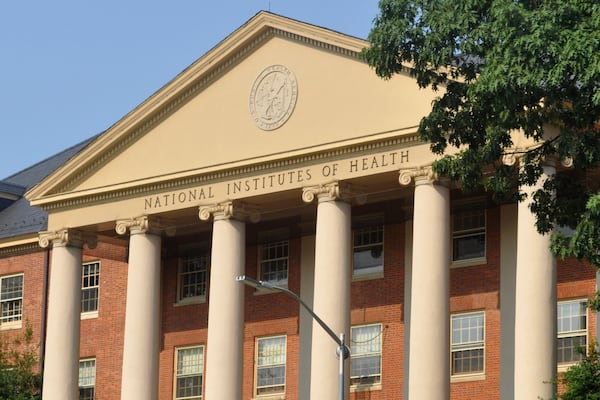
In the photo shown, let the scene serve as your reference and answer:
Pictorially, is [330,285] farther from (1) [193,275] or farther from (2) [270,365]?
(1) [193,275]

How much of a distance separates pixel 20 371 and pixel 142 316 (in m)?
8.80

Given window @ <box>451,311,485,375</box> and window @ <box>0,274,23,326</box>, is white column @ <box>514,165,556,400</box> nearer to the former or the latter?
window @ <box>451,311,485,375</box>

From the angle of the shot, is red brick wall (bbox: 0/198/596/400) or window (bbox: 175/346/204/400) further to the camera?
window (bbox: 175/346/204/400)

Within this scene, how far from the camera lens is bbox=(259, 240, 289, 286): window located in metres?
55.4

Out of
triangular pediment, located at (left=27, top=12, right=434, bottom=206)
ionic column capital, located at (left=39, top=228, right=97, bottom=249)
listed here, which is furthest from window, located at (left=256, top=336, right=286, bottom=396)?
ionic column capital, located at (left=39, top=228, right=97, bottom=249)

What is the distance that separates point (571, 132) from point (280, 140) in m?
17.8

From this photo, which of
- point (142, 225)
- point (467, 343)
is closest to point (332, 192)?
point (467, 343)

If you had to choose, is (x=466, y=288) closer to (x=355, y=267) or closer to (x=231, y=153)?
(x=355, y=267)

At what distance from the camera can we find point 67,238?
55.5 metres

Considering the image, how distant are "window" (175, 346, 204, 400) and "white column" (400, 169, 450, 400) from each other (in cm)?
1325

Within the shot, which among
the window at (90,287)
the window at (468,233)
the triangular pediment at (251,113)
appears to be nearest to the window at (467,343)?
the window at (468,233)

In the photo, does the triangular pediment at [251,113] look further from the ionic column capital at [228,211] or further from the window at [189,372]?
the window at [189,372]

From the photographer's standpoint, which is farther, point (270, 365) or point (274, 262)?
point (274, 262)

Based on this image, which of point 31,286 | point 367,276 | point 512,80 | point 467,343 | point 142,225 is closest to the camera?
point 512,80
